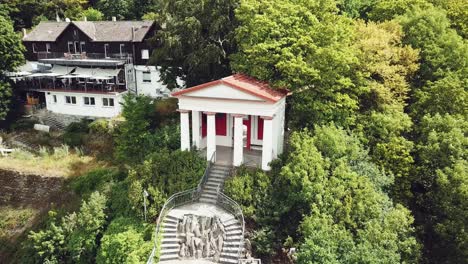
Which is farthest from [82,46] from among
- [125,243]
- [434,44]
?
[434,44]

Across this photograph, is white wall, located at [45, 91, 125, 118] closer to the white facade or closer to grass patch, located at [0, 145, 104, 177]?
grass patch, located at [0, 145, 104, 177]

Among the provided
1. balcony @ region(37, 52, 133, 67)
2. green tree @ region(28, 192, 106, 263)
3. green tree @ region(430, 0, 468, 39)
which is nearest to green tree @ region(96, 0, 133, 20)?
balcony @ region(37, 52, 133, 67)

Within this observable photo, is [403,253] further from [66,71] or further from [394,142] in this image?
[66,71]

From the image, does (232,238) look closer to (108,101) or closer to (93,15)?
(108,101)

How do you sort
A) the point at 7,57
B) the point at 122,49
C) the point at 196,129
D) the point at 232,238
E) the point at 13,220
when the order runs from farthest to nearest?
the point at 122,49 < the point at 7,57 < the point at 13,220 < the point at 196,129 < the point at 232,238

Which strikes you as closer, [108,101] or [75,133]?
[75,133]
